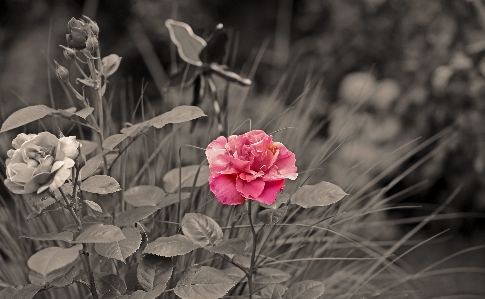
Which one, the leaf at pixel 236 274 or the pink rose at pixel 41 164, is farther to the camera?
the leaf at pixel 236 274

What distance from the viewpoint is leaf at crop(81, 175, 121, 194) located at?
52 centimetres

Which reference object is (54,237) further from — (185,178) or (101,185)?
(185,178)

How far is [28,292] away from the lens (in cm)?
52

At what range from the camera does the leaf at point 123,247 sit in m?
0.50

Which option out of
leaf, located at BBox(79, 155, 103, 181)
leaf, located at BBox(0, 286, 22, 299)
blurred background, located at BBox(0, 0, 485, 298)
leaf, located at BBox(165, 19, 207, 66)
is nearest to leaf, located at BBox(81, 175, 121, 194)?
leaf, located at BBox(79, 155, 103, 181)

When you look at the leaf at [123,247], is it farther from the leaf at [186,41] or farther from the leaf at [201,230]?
the leaf at [186,41]

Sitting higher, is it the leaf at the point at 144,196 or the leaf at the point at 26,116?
the leaf at the point at 26,116

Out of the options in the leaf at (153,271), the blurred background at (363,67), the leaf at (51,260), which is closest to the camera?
the leaf at (51,260)

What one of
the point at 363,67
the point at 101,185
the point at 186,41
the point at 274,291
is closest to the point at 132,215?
the point at 101,185

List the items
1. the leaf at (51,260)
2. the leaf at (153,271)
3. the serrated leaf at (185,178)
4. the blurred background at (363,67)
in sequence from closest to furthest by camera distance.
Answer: the leaf at (51,260), the leaf at (153,271), the serrated leaf at (185,178), the blurred background at (363,67)

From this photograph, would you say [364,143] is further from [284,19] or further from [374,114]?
[284,19]

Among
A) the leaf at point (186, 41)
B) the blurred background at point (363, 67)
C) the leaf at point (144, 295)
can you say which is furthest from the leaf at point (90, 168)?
the blurred background at point (363, 67)

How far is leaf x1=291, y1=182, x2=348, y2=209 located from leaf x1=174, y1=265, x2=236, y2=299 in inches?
3.7

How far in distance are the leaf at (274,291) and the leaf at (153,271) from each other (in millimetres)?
93
